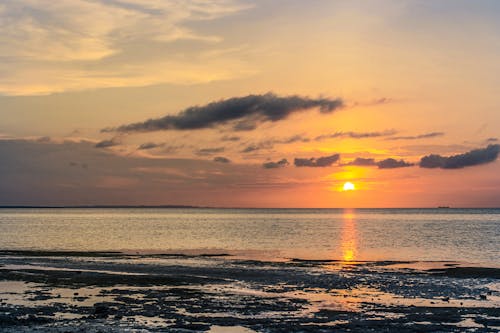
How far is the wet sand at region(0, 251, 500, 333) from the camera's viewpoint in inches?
1006

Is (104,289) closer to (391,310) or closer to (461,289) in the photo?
(391,310)

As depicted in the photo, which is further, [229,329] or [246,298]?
[246,298]

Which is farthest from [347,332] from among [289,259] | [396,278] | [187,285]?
[289,259]

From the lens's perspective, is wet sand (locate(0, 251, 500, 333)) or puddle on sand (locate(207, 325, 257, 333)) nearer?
puddle on sand (locate(207, 325, 257, 333))

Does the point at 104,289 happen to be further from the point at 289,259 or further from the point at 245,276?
the point at 289,259

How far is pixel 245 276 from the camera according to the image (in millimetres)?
45375

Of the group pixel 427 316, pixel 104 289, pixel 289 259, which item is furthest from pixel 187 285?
pixel 289 259

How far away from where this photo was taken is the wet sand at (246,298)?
25562mm

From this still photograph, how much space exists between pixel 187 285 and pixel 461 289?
18.0 m

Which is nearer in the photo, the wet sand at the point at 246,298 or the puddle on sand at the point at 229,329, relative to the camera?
the puddle on sand at the point at 229,329

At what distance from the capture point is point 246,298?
109 ft

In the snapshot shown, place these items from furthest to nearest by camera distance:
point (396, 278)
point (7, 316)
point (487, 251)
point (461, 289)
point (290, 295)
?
point (487, 251) → point (396, 278) → point (461, 289) → point (290, 295) → point (7, 316)

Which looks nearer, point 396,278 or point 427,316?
point 427,316

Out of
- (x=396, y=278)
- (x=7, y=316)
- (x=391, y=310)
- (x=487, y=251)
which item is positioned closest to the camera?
(x=7, y=316)
